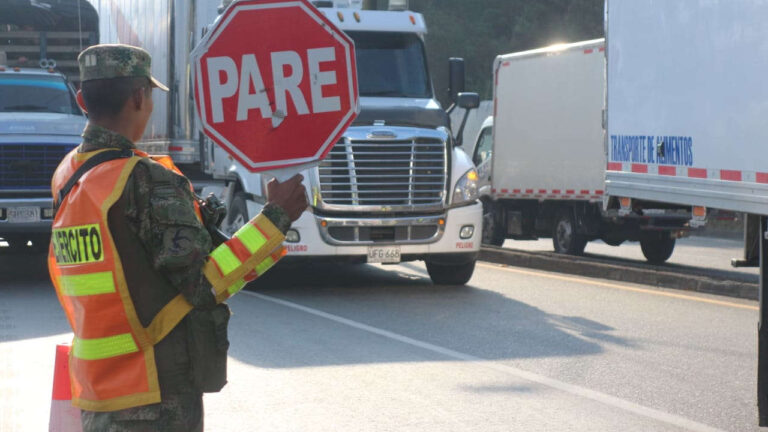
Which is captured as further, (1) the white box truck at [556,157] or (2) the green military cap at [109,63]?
(1) the white box truck at [556,157]

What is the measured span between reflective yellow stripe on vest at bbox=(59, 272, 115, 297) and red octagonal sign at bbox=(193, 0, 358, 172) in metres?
0.53

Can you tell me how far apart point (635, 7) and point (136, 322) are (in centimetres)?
726

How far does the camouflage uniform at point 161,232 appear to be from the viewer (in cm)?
317

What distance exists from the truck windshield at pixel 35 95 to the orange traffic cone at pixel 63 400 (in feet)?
36.6

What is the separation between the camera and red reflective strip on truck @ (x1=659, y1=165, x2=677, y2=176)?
343 inches

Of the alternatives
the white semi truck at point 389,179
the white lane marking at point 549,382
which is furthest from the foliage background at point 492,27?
the white lane marking at point 549,382

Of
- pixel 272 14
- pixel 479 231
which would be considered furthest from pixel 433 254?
pixel 272 14

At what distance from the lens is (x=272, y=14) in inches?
146

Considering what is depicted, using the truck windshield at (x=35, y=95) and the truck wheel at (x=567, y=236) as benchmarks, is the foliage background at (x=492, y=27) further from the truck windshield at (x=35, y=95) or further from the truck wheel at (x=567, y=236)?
the truck windshield at (x=35, y=95)

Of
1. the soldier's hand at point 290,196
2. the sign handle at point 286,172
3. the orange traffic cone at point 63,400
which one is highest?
the sign handle at point 286,172

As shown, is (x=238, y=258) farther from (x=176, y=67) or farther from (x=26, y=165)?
(x=176, y=67)

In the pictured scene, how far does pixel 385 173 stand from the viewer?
13.0 meters

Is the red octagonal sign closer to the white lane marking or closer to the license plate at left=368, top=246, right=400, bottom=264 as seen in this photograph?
the white lane marking

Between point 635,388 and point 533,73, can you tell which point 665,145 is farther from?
point 533,73
